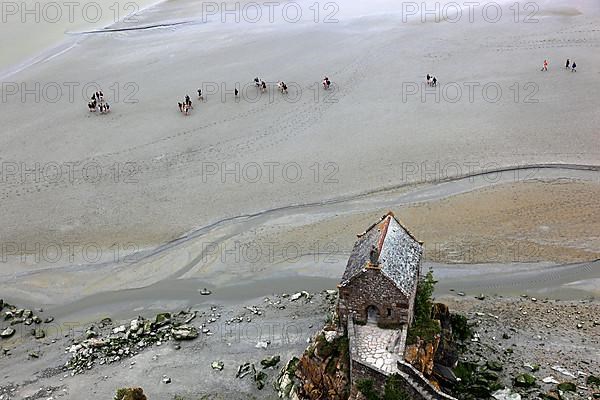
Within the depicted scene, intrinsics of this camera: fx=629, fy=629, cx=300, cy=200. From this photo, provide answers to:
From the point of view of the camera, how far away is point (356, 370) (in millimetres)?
17844

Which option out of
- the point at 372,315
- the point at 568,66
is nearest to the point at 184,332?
the point at 372,315

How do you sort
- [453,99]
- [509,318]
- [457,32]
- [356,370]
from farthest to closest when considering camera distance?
1. [457,32]
2. [453,99]
3. [509,318]
4. [356,370]

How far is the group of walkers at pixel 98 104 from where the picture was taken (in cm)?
3781

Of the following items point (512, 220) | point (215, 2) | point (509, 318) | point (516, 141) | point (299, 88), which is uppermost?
point (215, 2)

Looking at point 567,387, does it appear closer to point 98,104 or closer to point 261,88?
point 261,88

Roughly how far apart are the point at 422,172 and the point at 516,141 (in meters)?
5.97

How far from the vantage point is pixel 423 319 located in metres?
19.6

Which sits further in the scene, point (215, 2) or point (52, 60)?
point (215, 2)

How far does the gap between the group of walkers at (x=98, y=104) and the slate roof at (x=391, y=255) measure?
74.8 feet

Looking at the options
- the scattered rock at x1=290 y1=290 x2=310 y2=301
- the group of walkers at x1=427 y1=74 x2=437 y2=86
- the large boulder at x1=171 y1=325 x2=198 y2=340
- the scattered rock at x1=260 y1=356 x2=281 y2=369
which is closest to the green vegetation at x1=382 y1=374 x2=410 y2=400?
the scattered rock at x1=260 y1=356 x2=281 y2=369

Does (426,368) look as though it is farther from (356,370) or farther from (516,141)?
(516,141)

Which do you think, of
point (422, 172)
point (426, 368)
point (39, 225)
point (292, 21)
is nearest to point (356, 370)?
point (426, 368)

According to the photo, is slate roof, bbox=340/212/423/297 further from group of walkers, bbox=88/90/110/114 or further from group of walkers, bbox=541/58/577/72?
group of walkers, bbox=541/58/577/72

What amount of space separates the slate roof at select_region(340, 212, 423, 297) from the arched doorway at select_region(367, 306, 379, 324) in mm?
1211
